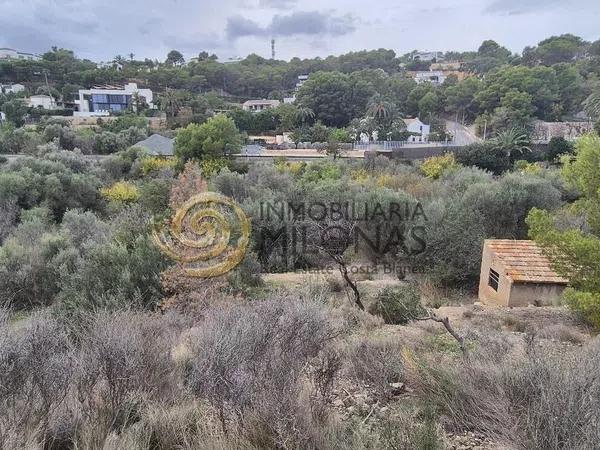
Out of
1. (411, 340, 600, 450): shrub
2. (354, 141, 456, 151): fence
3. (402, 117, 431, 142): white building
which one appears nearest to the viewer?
(411, 340, 600, 450): shrub

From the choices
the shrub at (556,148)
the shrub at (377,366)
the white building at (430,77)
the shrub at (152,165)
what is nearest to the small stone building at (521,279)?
the shrub at (377,366)

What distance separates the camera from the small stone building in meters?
9.23

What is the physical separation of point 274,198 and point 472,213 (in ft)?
22.2

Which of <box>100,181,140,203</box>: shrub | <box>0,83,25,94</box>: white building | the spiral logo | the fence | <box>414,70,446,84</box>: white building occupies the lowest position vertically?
<box>100,181,140,203</box>: shrub

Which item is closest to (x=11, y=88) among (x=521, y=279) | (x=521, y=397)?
(x=521, y=279)

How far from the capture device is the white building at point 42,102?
192 ft

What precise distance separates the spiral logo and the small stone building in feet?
18.8

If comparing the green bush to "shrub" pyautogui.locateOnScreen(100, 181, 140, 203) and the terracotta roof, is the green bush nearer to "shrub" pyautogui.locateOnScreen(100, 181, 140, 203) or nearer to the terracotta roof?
the terracotta roof

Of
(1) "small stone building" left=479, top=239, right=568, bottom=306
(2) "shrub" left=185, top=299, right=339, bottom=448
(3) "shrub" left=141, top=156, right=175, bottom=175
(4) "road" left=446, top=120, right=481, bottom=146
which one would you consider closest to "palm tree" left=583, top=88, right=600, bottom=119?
(4) "road" left=446, top=120, right=481, bottom=146

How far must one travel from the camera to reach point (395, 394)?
394cm

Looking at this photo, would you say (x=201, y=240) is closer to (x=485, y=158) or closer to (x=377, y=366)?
(x=377, y=366)

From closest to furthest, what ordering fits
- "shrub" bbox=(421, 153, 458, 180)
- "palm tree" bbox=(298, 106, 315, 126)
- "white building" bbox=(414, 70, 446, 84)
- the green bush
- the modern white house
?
the green bush, "shrub" bbox=(421, 153, 458, 180), "palm tree" bbox=(298, 106, 315, 126), the modern white house, "white building" bbox=(414, 70, 446, 84)

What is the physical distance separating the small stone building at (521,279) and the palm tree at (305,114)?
4654cm

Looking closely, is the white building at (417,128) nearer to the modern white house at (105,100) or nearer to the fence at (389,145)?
the fence at (389,145)
